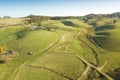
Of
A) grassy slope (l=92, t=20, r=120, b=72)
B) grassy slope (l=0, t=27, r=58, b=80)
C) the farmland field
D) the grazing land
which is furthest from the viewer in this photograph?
grassy slope (l=0, t=27, r=58, b=80)

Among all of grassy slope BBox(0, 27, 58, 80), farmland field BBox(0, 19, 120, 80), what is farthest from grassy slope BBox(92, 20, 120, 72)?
grassy slope BBox(0, 27, 58, 80)

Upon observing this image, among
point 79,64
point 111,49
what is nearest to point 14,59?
point 79,64

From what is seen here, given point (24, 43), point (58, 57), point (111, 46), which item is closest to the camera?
point (58, 57)

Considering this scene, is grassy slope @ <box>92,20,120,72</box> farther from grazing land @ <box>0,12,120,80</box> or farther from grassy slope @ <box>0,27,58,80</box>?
grassy slope @ <box>0,27,58,80</box>

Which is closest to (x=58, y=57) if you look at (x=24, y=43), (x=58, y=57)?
(x=58, y=57)

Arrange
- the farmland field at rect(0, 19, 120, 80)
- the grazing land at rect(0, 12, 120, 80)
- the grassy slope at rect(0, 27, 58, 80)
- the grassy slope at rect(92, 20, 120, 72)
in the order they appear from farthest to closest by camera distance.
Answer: the grassy slope at rect(0, 27, 58, 80) < the grassy slope at rect(92, 20, 120, 72) < the farmland field at rect(0, 19, 120, 80) < the grazing land at rect(0, 12, 120, 80)

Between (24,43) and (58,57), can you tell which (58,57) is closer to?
(58,57)

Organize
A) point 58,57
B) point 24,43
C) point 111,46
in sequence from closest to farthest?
point 58,57 → point 111,46 → point 24,43

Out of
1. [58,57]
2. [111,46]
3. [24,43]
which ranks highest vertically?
[111,46]

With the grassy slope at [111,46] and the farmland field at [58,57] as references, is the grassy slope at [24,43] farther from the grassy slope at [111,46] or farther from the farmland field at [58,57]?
the grassy slope at [111,46]

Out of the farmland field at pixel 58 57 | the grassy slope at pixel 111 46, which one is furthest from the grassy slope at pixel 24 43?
the grassy slope at pixel 111 46

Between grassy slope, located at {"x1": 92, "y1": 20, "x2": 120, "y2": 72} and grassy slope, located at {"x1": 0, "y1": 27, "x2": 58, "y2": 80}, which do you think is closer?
grassy slope, located at {"x1": 92, "y1": 20, "x2": 120, "y2": 72}
